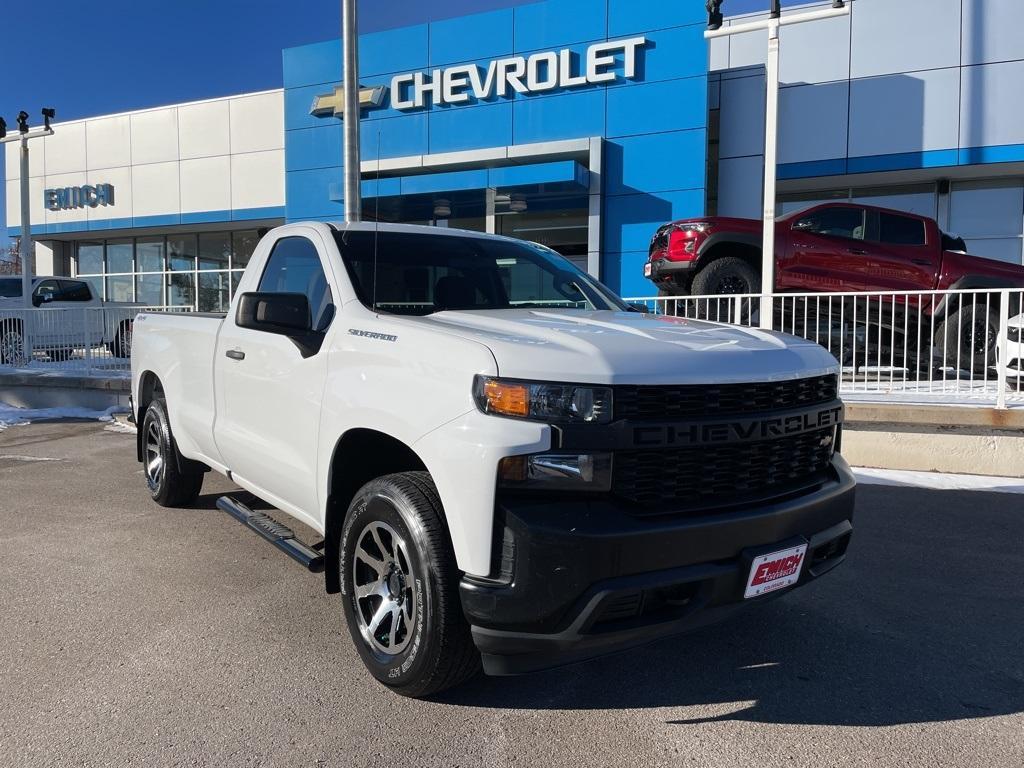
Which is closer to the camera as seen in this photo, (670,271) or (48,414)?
(670,271)

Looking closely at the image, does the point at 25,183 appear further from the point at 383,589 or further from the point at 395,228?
the point at 383,589

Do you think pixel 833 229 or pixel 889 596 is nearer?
pixel 889 596

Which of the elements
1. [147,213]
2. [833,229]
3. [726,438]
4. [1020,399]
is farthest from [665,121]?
[147,213]

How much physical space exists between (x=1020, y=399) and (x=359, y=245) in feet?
22.6

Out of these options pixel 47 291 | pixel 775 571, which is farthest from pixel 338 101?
pixel 775 571

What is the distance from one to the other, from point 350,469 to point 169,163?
22.9 metres

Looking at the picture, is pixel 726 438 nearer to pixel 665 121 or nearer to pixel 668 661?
pixel 668 661

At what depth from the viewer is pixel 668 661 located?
10.5 feet

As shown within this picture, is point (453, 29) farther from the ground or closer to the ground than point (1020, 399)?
farther from the ground

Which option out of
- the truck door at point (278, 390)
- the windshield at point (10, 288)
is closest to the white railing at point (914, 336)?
the truck door at point (278, 390)

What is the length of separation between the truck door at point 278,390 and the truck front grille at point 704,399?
4.77 ft

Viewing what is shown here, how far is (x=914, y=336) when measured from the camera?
884 centimetres

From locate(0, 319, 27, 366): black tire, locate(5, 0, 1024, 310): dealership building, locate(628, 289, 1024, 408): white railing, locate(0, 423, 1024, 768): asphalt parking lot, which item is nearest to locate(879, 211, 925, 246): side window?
locate(628, 289, 1024, 408): white railing

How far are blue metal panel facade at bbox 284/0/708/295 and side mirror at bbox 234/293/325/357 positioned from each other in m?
12.8
